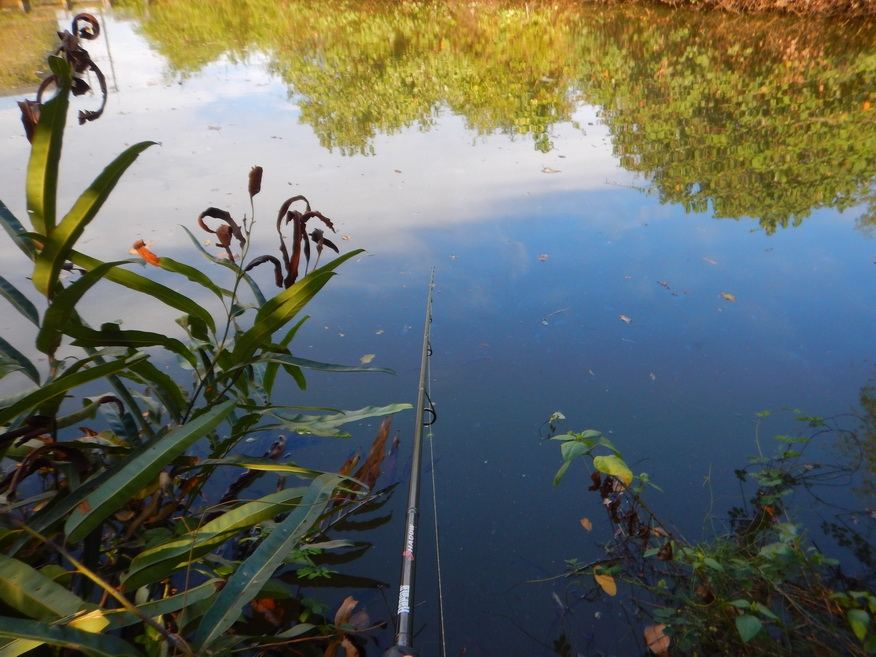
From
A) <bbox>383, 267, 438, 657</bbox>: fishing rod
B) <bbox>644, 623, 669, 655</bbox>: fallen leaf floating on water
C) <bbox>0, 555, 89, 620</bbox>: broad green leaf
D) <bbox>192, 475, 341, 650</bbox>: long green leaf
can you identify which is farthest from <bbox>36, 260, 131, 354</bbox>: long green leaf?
<bbox>644, 623, 669, 655</bbox>: fallen leaf floating on water

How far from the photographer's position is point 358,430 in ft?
7.57

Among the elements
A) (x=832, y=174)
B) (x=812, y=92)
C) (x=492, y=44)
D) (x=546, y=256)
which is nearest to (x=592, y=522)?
(x=546, y=256)

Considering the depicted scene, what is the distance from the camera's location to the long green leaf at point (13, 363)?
4.22 feet

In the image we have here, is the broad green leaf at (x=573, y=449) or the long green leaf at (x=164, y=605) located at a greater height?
the long green leaf at (x=164, y=605)

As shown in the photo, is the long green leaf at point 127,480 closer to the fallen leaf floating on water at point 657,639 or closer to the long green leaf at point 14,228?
the long green leaf at point 14,228

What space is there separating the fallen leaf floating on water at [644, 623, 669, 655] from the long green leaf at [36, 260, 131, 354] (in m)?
1.41

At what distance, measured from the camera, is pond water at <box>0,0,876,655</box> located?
1.98m

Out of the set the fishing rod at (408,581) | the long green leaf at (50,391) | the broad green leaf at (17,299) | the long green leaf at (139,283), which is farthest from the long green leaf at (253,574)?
the broad green leaf at (17,299)

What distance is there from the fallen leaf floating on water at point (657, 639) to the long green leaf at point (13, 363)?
1.47 meters

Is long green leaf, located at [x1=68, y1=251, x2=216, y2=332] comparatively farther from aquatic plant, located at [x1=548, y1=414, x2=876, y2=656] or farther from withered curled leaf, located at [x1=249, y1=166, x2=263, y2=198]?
aquatic plant, located at [x1=548, y1=414, x2=876, y2=656]

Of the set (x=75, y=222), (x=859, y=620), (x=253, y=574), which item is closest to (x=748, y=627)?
(x=859, y=620)

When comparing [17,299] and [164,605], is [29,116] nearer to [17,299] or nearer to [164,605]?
[17,299]

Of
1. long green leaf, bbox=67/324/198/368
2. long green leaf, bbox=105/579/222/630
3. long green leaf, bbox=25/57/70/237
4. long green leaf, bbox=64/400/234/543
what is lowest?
long green leaf, bbox=105/579/222/630

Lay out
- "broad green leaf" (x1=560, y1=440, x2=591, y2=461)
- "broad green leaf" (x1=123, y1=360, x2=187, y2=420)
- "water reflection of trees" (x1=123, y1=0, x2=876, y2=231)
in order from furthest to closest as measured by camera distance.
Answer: "water reflection of trees" (x1=123, y1=0, x2=876, y2=231), "broad green leaf" (x1=560, y1=440, x2=591, y2=461), "broad green leaf" (x1=123, y1=360, x2=187, y2=420)
